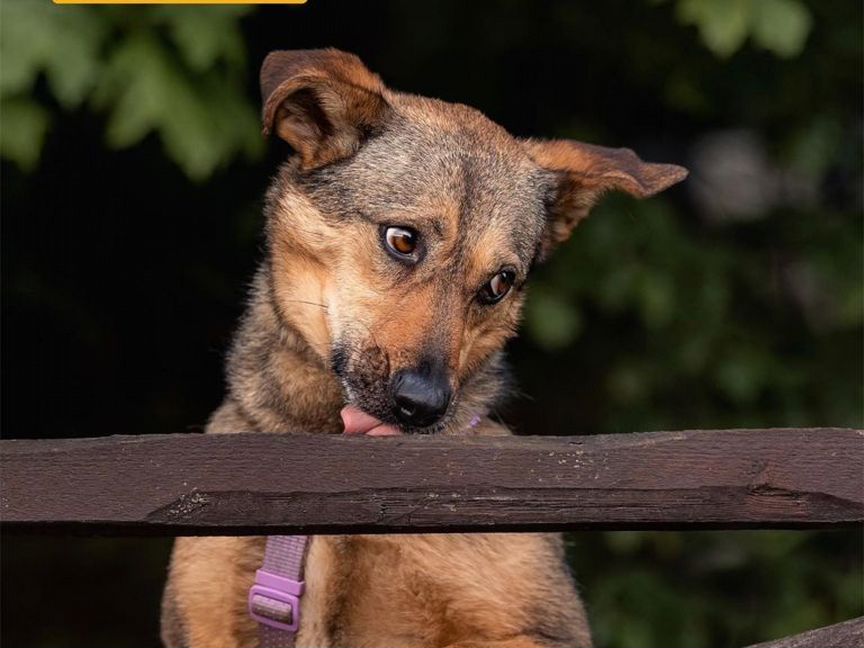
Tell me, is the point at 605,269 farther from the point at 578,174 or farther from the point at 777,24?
the point at 578,174

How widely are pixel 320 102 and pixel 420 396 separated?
1013mm

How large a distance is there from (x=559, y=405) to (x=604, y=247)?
5.20ft

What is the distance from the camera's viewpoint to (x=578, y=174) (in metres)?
4.10

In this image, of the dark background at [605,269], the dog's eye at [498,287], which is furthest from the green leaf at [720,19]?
the dog's eye at [498,287]

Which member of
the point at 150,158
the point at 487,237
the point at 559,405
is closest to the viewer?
the point at 487,237

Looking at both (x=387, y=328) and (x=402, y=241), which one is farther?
(x=402, y=241)

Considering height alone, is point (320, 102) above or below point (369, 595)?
above

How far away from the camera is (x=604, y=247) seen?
569cm

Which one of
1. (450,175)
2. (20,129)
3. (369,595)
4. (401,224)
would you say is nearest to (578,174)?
(450,175)

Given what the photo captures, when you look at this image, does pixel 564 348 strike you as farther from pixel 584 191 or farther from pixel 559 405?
pixel 584 191

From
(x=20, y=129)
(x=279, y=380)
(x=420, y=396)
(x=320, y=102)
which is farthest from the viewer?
(x=20, y=129)

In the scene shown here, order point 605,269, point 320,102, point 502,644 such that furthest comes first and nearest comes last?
1. point 605,269
2. point 320,102
3. point 502,644

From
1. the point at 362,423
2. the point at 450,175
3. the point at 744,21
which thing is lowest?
the point at 362,423

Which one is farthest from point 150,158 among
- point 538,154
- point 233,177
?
point 538,154
